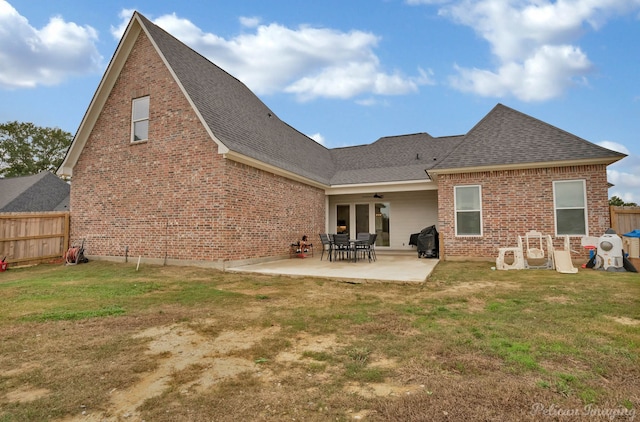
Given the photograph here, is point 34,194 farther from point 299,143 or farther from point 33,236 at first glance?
point 299,143

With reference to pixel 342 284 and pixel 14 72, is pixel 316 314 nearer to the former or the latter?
pixel 342 284

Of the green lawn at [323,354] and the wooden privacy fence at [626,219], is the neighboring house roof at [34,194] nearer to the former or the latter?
the green lawn at [323,354]

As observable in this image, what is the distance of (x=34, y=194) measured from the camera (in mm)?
20672

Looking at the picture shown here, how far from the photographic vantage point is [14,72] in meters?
25.7

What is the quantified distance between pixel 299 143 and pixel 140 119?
301 inches

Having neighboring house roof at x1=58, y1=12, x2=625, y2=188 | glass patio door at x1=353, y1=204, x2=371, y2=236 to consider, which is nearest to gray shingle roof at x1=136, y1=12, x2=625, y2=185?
neighboring house roof at x1=58, y1=12, x2=625, y2=188

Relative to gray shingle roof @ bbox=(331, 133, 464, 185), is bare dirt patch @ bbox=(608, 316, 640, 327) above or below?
below

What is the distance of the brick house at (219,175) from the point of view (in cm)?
954

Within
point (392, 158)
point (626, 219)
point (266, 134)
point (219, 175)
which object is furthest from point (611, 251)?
point (266, 134)

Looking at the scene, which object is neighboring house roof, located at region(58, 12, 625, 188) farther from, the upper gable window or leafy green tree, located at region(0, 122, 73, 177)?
leafy green tree, located at region(0, 122, 73, 177)

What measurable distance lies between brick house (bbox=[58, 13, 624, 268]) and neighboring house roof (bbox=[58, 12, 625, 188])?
51mm

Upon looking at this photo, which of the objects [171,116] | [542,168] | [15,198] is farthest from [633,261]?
[15,198]

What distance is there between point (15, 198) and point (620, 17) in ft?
98.3

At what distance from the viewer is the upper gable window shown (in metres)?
10.6
